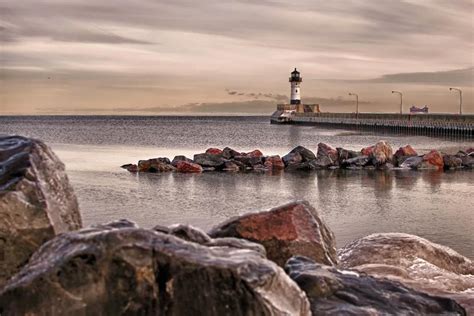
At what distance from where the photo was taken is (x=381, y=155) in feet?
131

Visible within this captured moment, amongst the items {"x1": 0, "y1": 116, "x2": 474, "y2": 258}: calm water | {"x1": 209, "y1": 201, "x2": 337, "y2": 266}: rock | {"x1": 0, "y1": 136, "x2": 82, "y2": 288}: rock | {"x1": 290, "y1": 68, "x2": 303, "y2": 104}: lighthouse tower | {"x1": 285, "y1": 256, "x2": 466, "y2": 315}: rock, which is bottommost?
{"x1": 0, "y1": 116, "x2": 474, "y2": 258}: calm water

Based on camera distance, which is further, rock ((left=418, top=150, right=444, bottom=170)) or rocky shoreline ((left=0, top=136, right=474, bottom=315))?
rock ((left=418, top=150, right=444, bottom=170))

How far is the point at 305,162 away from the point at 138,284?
3486 centimetres

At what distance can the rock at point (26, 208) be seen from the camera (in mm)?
6418

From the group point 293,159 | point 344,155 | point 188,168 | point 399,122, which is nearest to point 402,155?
point 344,155

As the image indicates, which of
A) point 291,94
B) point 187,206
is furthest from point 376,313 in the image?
point 291,94

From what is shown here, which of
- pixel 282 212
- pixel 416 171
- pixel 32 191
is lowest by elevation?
pixel 416 171

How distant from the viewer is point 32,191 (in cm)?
657

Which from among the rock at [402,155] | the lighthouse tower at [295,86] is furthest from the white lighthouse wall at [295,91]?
the rock at [402,155]

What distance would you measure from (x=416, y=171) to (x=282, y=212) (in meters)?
31.0

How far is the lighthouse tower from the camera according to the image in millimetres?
141975

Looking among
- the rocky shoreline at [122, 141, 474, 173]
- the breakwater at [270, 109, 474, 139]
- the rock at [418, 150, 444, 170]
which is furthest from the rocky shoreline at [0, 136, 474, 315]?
the breakwater at [270, 109, 474, 139]

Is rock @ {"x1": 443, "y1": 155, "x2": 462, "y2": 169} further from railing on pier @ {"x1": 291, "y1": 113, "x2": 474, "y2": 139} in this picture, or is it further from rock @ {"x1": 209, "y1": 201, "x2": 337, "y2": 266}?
railing on pier @ {"x1": 291, "y1": 113, "x2": 474, "y2": 139}

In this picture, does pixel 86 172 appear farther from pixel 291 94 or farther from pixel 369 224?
pixel 291 94
